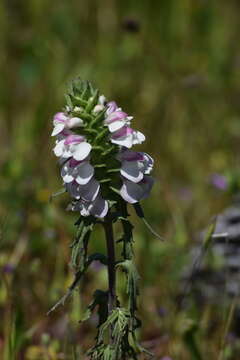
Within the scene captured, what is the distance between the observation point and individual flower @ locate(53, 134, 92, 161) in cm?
137

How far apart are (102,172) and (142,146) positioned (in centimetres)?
244

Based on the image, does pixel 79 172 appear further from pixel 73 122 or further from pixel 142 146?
pixel 142 146

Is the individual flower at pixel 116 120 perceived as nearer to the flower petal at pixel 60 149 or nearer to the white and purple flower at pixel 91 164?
the white and purple flower at pixel 91 164

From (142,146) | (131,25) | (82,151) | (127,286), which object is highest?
(131,25)

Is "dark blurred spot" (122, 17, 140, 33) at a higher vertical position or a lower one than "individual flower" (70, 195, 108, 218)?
higher

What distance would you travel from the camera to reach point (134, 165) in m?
1.43

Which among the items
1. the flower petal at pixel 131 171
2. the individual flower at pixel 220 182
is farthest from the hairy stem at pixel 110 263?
the individual flower at pixel 220 182

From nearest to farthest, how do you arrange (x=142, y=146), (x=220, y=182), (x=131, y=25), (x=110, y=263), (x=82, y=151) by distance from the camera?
(x=82, y=151) < (x=110, y=263) < (x=220, y=182) < (x=131, y=25) < (x=142, y=146)

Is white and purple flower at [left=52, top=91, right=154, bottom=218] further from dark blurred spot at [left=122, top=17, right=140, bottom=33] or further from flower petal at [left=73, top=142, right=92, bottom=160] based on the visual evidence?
dark blurred spot at [left=122, top=17, right=140, bottom=33]

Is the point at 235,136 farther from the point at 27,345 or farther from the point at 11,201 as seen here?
the point at 27,345

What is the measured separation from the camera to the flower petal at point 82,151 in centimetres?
137

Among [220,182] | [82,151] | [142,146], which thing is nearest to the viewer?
[82,151]

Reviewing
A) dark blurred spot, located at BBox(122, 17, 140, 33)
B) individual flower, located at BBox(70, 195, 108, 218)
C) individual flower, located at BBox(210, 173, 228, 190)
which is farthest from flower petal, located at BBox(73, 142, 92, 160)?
dark blurred spot, located at BBox(122, 17, 140, 33)

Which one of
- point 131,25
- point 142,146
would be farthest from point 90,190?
point 142,146
